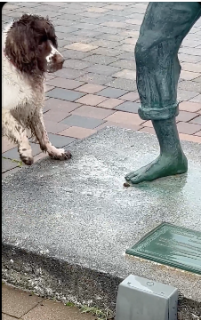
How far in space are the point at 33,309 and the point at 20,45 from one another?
124cm

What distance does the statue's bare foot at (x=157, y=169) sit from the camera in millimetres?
3539

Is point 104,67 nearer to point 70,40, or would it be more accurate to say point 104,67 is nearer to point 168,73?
point 70,40

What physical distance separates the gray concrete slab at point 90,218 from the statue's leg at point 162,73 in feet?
0.34

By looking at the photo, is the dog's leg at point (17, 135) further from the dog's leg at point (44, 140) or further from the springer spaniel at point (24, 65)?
the dog's leg at point (44, 140)

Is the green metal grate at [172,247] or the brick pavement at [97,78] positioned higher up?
the green metal grate at [172,247]

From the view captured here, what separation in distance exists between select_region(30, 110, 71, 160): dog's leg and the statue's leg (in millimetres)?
494

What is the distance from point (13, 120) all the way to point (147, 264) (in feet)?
3.37

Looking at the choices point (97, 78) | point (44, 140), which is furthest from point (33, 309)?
point (97, 78)

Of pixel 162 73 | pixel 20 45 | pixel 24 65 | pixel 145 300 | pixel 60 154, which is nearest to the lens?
pixel 145 300

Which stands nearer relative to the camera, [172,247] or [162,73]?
[172,247]

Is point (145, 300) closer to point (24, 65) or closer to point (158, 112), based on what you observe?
point (158, 112)

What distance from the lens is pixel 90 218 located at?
10.4ft

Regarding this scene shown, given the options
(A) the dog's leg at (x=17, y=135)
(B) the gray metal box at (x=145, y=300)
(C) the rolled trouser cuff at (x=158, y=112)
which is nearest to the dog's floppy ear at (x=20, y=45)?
(A) the dog's leg at (x=17, y=135)

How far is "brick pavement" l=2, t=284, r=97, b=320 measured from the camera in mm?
2826
